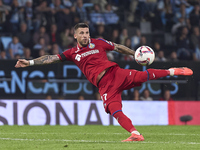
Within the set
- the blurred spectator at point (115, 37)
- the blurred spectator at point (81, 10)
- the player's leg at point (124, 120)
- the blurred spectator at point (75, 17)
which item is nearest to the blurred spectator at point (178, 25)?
the blurred spectator at point (115, 37)

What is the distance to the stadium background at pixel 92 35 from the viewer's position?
47.0ft

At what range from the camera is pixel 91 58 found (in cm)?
830

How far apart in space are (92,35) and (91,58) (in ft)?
29.2

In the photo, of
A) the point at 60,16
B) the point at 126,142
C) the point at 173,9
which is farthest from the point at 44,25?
the point at 126,142

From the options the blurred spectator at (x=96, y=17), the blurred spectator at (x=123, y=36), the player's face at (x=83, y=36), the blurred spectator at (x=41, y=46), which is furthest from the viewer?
the blurred spectator at (x=96, y=17)

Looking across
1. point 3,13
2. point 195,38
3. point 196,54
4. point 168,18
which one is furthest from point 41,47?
point 195,38

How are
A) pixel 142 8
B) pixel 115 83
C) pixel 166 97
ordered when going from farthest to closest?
pixel 142 8 < pixel 166 97 < pixel 115 83

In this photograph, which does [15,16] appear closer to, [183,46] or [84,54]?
[183,46]

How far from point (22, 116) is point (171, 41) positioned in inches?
291

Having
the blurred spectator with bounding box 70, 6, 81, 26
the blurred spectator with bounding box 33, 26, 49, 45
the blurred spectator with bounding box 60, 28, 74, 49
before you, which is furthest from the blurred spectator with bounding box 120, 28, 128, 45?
the blurred spectator with bounding box 33, 26, 49, 45

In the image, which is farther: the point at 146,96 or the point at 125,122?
the point at 146,96

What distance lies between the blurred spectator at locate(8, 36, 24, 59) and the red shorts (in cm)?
775

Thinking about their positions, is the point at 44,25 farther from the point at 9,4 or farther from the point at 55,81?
the point at 55,81

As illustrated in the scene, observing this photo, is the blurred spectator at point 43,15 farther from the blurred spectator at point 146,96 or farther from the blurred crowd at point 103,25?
the blurred spectator at point 146,96
